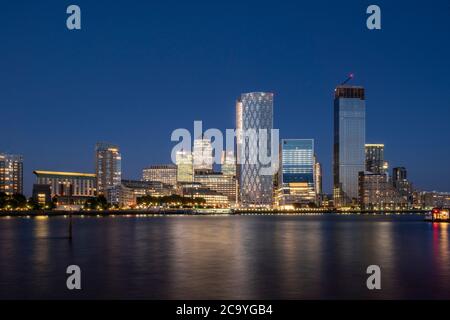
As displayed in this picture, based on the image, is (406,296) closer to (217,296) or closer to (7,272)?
(217,296)

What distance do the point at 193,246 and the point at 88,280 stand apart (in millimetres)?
30830

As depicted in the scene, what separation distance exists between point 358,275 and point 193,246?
3059 cm

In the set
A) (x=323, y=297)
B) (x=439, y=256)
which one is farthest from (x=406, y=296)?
(x=439, y=256)

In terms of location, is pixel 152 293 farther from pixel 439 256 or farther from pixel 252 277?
pixel 439 256

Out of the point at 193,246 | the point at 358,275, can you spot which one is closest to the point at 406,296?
the point at 358,275

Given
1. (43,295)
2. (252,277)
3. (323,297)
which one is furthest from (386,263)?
(43,295)

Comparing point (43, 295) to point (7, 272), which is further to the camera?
point (7, 272)

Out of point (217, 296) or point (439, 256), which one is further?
point (439, 256)

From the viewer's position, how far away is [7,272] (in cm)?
4684
